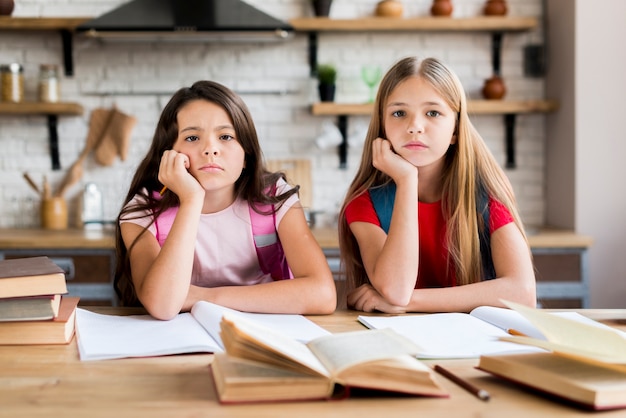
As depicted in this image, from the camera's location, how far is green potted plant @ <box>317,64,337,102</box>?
3.47 metres

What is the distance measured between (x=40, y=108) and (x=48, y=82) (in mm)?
150

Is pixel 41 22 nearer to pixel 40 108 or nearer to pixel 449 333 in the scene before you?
pixel 40 108

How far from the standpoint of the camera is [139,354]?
Answer: 43.3 inches

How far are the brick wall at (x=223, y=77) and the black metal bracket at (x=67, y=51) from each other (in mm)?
33

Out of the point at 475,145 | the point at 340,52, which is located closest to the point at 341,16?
the point at 340,52

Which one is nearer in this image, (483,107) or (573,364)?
(573,364)

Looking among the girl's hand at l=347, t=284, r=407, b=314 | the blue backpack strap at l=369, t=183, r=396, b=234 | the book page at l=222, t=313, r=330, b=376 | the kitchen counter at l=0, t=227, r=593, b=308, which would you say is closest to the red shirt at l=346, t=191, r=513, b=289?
the blue backpack strap at l=369, t=183, r=396, b=234

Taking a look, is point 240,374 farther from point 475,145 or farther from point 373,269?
point 475,145

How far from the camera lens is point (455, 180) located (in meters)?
1.79

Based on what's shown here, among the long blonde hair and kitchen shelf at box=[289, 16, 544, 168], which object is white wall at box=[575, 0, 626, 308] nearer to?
kitchen shelf at box=[289, 16, 544, 168]

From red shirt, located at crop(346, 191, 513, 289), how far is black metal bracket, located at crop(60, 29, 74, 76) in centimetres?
227

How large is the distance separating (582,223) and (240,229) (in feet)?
6.88

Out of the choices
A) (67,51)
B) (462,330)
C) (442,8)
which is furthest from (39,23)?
(462,330)

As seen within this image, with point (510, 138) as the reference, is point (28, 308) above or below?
below
